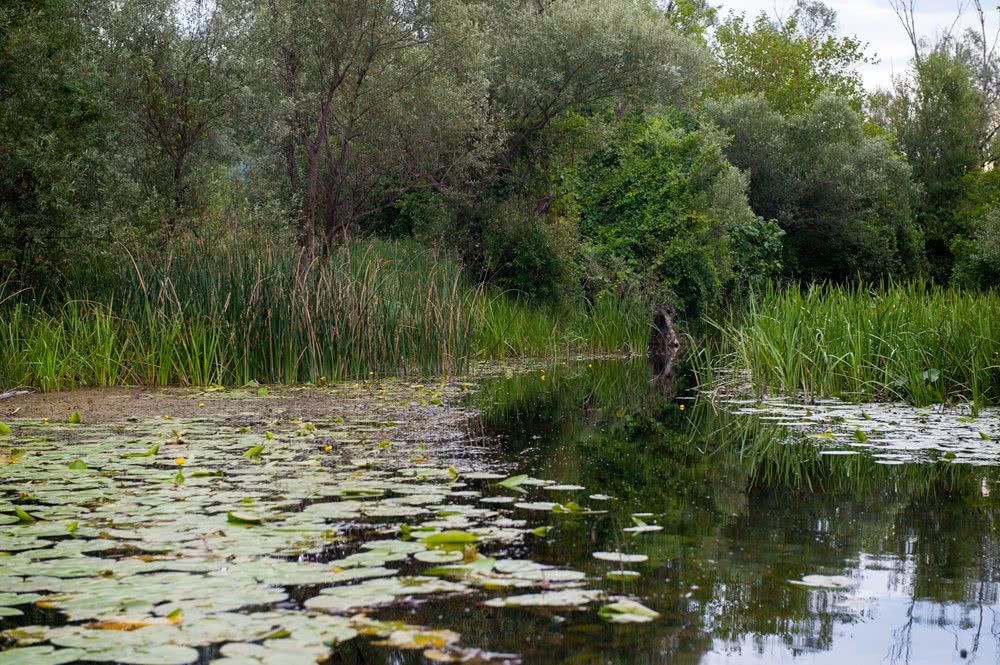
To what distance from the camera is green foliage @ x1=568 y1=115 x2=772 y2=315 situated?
63.8 ft

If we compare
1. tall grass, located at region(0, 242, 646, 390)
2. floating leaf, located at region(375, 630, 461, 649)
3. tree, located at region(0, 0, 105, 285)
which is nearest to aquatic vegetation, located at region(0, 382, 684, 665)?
floating leaf, located at region(375, 630, 461, 649)

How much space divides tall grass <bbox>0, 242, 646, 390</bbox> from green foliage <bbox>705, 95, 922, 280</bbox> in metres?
19.0

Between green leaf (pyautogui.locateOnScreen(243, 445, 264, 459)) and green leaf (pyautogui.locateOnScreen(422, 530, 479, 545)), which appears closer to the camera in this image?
green leaf (pyautogui.locateOnScreen(422, 530, 479, 545))

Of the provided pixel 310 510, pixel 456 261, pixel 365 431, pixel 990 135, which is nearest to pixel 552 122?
pixel 456 261

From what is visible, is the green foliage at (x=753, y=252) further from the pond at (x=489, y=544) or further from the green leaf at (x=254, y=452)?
the green leaf at (x=254, y=452)

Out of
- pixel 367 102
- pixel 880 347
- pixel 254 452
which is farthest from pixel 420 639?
pixel 367 102

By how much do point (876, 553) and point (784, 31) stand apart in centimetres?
3451

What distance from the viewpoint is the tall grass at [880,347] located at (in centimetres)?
834

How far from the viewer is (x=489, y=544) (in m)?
3.70

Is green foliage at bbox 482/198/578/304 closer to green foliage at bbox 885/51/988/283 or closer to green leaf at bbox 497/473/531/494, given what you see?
green leaf at bbox 497/473/531/494

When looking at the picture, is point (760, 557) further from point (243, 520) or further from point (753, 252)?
point (753, 252)

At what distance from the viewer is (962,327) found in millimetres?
8461

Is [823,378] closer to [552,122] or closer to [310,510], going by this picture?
[310,510]

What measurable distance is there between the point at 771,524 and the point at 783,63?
107ft
